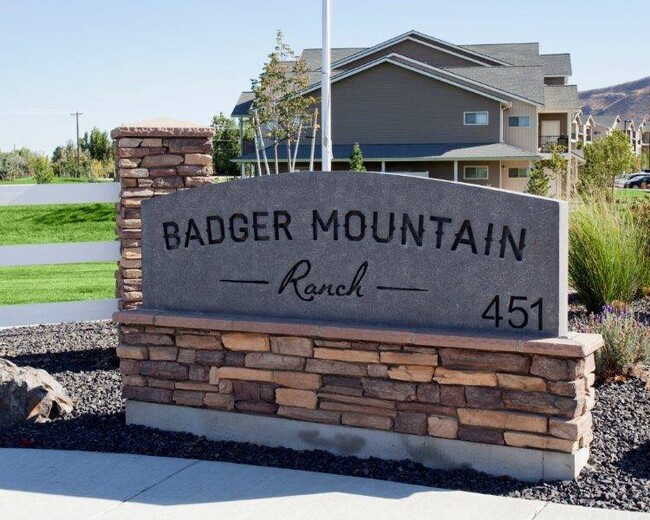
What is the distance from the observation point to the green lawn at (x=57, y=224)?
982 inches

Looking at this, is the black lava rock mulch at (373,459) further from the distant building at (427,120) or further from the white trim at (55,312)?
the distant building at (427,120)

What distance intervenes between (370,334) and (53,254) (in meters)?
4.95

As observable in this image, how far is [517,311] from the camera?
19.1ft

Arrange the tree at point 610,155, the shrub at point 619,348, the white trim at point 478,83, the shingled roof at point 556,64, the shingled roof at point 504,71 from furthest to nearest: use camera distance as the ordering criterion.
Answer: the shingled roof at point 556,64
the tree at point 610,155
the shingled roof at point 504,71
the white trim at point 478,83
the shrub at point 619,348

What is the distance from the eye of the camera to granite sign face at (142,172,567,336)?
5797 millimetres

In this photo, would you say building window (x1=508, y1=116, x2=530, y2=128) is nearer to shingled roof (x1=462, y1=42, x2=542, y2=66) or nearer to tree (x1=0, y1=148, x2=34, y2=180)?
shingled roof (x1=462, y1=42, x2=542, y2=66)

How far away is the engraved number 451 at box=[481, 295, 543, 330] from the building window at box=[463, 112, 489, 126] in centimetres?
3993

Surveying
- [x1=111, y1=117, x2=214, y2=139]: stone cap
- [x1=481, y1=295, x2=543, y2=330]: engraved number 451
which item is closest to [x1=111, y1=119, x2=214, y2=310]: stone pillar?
[x1=111, y1=117, x2=214, y2=139]: stone cap

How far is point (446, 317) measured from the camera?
603cm

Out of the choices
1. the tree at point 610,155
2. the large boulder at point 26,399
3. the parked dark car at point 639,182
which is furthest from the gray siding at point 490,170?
the parked dark car at point 639,182

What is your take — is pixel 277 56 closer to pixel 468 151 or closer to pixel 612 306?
pixel 468 151

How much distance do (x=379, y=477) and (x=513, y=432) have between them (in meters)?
0.82

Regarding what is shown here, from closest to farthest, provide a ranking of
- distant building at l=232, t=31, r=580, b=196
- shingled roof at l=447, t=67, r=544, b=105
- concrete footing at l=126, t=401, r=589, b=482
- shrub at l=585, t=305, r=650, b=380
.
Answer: concrete footing at l=126, t=401, r=589, b=482 → shrub at l=585, t=305, r=650, b=380 → distant building at l=232, t=31, r=580, b=196 → shingled roof at l=447, t=67, r=544, b=105

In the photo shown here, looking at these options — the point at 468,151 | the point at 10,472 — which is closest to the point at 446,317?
the point at 10,472
